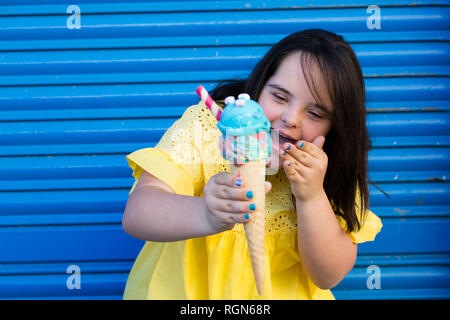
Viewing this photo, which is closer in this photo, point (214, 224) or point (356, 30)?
point (214, 224)

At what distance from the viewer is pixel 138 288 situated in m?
1.82

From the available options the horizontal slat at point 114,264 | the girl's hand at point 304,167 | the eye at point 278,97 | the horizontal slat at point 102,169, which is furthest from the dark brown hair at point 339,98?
the horizontal slat at point 114,264

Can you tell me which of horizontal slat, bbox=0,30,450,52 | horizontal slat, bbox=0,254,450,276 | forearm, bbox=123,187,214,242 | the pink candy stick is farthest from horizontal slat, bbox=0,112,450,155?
the pink candy stick

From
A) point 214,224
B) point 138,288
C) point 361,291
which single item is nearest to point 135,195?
point 214,224

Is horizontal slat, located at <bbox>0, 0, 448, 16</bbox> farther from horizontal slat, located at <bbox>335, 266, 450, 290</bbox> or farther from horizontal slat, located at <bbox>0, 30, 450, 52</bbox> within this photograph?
horizontal slat, located at <bbox>335, 266, 450, 290</bbox>

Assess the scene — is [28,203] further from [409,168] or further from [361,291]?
[409,168]

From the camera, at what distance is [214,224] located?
1289 millimetres

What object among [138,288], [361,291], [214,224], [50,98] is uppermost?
[50,98]

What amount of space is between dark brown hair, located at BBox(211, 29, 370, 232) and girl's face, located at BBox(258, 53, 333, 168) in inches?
1.0

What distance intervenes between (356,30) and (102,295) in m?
2.26

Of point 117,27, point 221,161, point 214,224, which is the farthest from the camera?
point 117,27

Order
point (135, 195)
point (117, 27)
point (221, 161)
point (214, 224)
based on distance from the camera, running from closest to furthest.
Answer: point (214, 224), point (135, 195), point (221, 161), point (117, 27)

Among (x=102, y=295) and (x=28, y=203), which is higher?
(x=28, y=203)

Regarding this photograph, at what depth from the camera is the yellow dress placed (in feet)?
5.37
